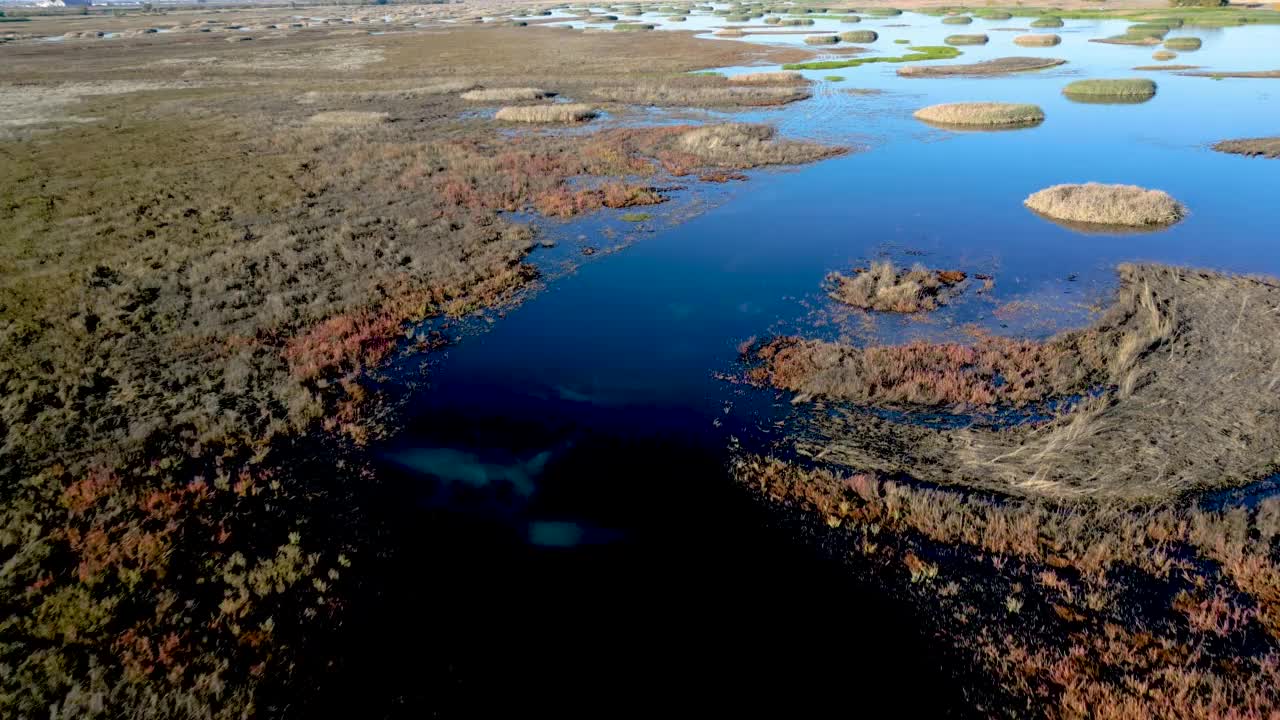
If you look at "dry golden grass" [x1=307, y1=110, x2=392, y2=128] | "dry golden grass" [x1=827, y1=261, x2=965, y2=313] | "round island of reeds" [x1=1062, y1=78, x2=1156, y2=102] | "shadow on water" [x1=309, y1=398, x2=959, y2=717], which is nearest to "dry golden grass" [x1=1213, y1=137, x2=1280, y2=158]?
"round island of reeds" [x1=1062, y1=78, x2=1156, y2=102]

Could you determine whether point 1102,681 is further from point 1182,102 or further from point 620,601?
point 1182,102

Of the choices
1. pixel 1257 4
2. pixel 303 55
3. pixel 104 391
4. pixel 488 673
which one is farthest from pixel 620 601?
pixel 1257 4

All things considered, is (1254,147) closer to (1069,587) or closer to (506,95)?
(1069,587)

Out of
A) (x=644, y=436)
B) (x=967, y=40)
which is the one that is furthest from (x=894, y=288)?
(x=967, y=40)

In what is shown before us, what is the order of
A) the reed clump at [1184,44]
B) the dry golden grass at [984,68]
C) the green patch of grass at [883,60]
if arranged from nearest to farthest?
the dry golden grass at [984,68], the green patch of grass at [883,60], the reed clump at [1184,44]

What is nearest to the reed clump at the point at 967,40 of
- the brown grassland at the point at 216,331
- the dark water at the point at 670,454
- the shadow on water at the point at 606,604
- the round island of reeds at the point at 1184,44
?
the round island of reeds at the point at 1184,44

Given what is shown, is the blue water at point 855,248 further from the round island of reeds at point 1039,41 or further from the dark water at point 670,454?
the round island of reeds at point 1039,41
